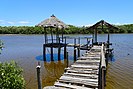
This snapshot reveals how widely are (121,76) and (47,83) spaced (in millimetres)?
5704

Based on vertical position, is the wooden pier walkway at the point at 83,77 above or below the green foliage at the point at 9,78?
below

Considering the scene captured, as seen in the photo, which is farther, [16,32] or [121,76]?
[16,32]

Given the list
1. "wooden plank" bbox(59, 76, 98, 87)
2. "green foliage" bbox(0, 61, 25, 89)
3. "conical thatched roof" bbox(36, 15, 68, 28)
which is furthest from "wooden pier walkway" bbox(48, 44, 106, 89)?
"conical thatched roof" bbox(36, 15, 68, 28)

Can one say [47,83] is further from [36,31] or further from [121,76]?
[36,31]

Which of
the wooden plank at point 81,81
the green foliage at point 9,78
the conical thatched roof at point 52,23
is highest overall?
the conical thatched roof at point 52,23

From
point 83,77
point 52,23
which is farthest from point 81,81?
point 52,23

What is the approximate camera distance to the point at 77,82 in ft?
34.1

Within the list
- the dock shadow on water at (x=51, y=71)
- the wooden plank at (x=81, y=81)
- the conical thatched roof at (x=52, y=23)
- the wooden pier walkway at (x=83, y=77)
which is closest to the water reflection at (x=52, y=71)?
the dock shadow on water at (x=51, y=71)

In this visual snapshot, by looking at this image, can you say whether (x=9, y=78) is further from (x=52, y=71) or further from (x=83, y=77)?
(x=52, y=71)

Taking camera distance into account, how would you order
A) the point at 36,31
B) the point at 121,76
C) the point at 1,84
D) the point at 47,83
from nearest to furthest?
the point at 1,84 < the point at 47,83 < the point at 121,76 < the point at 36,31

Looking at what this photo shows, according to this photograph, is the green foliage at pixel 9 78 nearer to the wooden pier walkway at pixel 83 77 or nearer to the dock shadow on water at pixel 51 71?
the wooden pier walkway at pixel 83 77

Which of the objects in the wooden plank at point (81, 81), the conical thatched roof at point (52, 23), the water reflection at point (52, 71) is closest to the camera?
the wooden plank at point (81, 81)

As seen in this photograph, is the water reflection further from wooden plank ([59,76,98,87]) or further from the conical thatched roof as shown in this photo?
wooden plank ([59,76,98,87])

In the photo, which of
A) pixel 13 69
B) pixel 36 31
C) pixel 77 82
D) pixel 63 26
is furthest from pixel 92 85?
pixel 36 31
